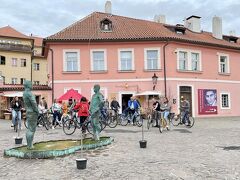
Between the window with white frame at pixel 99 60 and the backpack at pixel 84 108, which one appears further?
the window with white frame at pixel 99 60

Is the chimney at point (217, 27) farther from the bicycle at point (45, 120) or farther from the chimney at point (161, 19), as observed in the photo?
the bicycle at point (45, 120)

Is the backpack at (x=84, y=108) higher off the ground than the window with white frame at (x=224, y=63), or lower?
lower

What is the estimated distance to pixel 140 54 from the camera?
31.0 meters

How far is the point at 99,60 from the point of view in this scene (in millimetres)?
→ 30938

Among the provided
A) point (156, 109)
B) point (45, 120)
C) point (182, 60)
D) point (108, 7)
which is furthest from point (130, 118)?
point (108, 7)

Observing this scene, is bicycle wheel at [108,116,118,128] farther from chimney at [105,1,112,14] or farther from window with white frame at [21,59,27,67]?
window with white frame at [21,59,27,67]

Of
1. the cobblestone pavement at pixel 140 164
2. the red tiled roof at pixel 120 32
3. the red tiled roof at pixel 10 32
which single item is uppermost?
the red tiled roof at pixel 10 32

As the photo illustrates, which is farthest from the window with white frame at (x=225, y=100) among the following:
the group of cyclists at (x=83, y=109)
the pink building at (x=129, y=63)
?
the group of cyclists at (x=83, y=109)

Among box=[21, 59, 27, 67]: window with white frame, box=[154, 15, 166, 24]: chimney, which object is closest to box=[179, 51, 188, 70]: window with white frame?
box=[154, 15, 166, 24]: chimney

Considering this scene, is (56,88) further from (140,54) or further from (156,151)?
(156,151)

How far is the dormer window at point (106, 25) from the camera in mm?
32344

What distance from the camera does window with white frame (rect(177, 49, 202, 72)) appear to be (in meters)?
32.0

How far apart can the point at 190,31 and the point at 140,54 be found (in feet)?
29.8

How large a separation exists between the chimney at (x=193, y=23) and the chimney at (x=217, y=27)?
5.79 feet
